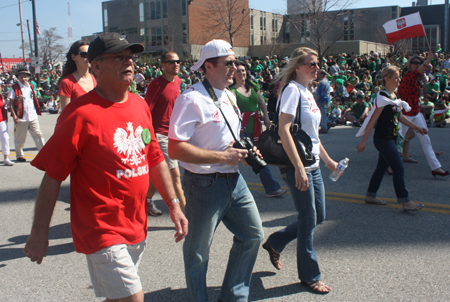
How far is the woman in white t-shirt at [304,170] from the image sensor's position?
3232 millimetres

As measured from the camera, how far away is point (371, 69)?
74.6 feet

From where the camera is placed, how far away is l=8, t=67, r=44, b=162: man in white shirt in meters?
9.10

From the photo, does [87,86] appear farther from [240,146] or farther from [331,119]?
[331,119]

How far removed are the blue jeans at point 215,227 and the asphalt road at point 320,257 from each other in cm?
56

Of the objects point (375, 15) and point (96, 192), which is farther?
point (375, 15)

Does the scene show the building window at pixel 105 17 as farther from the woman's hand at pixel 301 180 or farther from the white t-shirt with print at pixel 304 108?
the woman's hand at pixel 301 180

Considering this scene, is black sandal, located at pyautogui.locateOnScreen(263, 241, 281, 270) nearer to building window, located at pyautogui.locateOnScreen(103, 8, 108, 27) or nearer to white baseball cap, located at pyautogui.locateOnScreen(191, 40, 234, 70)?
white baseball cap, located at pyautogui.locateOnScreen(191, 40, 234, 70)

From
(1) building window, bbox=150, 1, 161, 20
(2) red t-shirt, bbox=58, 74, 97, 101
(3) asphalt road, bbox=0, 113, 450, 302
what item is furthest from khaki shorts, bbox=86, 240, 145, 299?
(1) building window, bbox=150, 1, 161, 20

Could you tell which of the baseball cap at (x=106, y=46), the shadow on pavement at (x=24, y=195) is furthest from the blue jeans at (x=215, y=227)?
the shadow on pavement at (x=24, y=195)

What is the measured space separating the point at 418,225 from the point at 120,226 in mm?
3825

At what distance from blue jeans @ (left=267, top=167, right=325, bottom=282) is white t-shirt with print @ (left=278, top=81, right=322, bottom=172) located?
15cm

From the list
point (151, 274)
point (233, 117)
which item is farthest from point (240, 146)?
point (151, 274)

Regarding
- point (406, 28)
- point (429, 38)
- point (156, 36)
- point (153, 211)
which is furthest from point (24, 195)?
point (156, 36)

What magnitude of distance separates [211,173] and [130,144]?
65 centimetres
